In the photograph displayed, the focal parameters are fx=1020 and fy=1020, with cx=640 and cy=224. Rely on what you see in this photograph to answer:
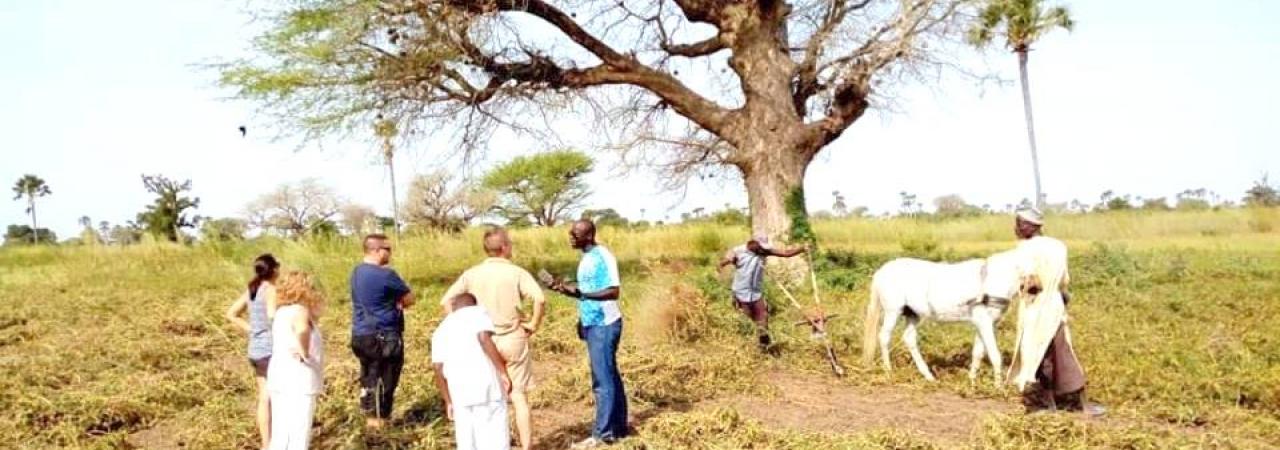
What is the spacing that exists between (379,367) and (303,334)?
49.8 inches

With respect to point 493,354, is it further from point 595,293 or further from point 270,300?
point 270,300

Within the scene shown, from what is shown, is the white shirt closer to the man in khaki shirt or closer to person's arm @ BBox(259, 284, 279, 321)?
the man in khaki shirt

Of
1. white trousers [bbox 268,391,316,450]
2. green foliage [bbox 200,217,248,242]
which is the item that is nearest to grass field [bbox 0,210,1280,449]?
white trousers [bbox 268,391,316,450]

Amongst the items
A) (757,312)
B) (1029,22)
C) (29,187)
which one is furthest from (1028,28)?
(29,187)

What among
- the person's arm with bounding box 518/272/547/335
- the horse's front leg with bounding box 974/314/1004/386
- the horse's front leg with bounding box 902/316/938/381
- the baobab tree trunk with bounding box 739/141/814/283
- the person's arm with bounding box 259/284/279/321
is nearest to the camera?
the person's arm with bounding box 518/272/547/335

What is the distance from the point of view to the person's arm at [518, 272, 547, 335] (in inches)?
231

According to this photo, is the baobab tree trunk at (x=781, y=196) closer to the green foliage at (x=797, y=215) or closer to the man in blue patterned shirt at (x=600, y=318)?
the green foliage at (x=797, y=215)

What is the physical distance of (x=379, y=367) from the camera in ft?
22.4

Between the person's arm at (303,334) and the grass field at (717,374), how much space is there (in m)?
1.09

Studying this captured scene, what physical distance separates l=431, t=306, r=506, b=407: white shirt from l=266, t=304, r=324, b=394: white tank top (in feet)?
2.50

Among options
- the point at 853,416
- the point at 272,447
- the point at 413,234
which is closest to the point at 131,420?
the point at 272,447

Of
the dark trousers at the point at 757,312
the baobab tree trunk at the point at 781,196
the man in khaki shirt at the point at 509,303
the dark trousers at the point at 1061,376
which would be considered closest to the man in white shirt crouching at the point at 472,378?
the man in khaki shirt at the point at 509,303

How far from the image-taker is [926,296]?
870 cm

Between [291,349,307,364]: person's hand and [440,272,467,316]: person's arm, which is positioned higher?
[440,272,467,316]: person's arm
